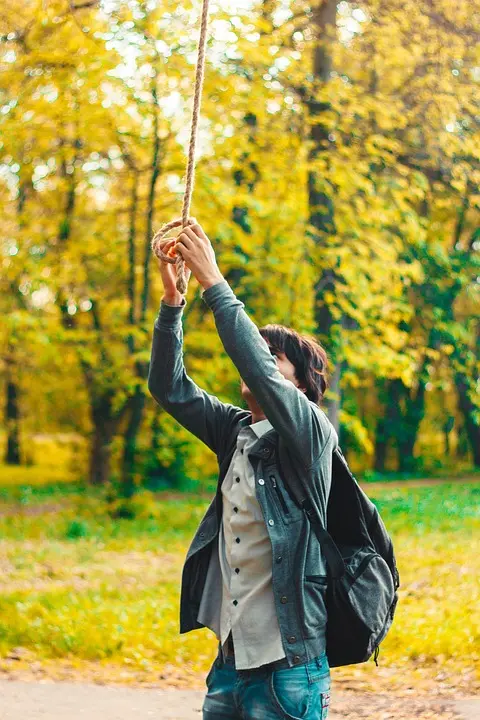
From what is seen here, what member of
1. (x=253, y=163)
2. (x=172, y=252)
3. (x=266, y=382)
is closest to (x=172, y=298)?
(x=172, y=252)

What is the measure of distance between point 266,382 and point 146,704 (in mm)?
3759

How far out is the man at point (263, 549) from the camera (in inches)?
110

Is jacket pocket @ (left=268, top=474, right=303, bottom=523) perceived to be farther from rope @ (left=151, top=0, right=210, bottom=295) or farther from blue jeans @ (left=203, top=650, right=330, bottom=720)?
rope @ (left=151, top=0, right=210, bottom=295)

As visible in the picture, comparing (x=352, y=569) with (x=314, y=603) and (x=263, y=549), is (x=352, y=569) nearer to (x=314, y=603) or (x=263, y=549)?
(x=314, y=603)

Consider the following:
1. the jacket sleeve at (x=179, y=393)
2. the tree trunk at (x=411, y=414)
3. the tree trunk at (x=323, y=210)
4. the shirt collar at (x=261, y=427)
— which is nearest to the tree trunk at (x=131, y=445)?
the tree trunk at (x=323, y=210)

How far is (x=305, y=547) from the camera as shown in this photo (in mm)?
2848

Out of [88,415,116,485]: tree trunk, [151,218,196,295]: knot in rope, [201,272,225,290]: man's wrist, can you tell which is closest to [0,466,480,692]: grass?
[151,218,196,295]: knot in rope

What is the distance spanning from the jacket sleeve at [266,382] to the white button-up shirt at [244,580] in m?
0.23

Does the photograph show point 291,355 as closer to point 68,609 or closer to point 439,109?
point 68,609

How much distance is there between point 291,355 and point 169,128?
10681 mm

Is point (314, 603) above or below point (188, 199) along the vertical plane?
below

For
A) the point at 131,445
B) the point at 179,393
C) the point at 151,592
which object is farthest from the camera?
the point at 131,445

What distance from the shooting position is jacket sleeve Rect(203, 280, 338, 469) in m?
2.75

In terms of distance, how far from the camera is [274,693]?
2.79 metres
